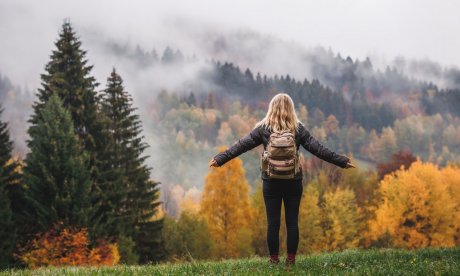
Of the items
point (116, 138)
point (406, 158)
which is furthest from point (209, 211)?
point (406, 158)

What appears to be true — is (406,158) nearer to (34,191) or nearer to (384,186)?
(384,186)

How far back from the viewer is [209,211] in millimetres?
43344

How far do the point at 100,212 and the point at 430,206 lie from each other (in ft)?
109

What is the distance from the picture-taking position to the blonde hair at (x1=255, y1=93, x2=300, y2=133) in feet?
28.7

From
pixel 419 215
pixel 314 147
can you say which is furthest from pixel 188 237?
pixel 314 147

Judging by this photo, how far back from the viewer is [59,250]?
30.4 metres

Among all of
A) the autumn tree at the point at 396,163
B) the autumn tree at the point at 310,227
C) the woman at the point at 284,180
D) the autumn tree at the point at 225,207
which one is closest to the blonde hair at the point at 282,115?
the woman at the point at 284,180

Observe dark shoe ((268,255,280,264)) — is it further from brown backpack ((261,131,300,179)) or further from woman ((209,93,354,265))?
brown backpack ((261,131,300,179))

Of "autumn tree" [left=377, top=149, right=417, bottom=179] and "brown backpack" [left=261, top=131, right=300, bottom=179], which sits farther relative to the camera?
"autumn tree" [left=377, top=149, right=417, bottom=179]

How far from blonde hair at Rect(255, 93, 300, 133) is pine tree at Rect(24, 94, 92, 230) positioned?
24.4 metres

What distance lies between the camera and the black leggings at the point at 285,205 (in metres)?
8.77

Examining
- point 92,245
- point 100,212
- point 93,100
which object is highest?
point 93,100

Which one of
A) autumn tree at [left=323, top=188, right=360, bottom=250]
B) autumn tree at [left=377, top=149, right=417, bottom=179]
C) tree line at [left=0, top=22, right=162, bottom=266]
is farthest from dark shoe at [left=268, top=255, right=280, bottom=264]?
autumn tree at [left=377, top=149, right=417, bottom=179]

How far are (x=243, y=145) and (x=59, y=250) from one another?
24.5 metres
